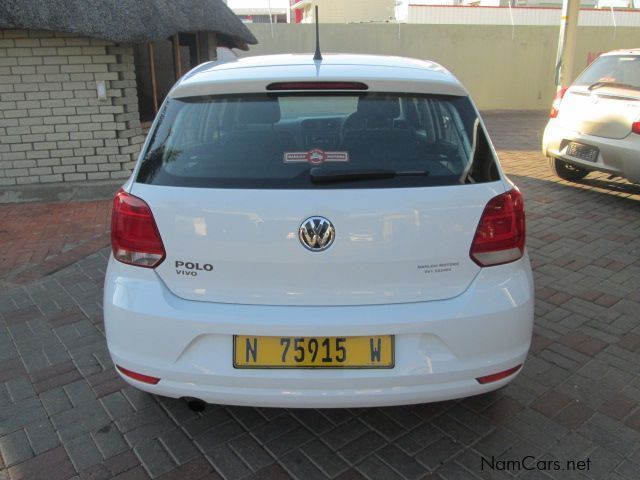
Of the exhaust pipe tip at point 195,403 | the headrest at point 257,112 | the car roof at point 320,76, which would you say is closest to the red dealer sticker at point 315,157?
the headrest at point 257,112

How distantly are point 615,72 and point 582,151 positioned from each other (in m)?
1.04

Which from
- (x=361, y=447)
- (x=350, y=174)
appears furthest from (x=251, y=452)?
(x=350, y=174)

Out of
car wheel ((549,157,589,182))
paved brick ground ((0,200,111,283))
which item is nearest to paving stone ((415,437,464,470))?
paved brick ground ((0,200,111,283))

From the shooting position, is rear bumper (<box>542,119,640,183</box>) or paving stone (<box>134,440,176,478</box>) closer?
paving stone (<box>134,440,176,478</box>)

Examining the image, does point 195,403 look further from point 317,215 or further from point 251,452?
point 317,215


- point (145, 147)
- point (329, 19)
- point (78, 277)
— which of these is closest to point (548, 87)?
point (78, 277)

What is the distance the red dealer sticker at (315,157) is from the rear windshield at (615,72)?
18.0ft

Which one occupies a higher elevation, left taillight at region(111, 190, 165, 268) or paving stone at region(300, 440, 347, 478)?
left taillight at region(111, 190, 165, 268)

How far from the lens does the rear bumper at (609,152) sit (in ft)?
20.1

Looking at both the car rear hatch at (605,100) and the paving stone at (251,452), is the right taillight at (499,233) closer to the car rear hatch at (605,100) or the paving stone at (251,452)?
the paving stone at (251,452)

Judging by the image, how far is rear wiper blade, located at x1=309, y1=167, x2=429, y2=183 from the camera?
228cm

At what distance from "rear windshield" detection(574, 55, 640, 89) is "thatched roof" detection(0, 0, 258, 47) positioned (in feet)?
17.6

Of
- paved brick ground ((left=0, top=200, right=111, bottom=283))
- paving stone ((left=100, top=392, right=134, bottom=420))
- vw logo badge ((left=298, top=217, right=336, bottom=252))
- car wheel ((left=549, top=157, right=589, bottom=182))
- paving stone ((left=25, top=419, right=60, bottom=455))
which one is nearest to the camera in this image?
vw logo badge ((left=298, top=217, right=336, bottom=252))

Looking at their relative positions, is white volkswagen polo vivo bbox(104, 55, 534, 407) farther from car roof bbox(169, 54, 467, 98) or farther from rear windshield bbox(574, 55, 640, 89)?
rear windshield bbox(574, 55, 640, 89)
